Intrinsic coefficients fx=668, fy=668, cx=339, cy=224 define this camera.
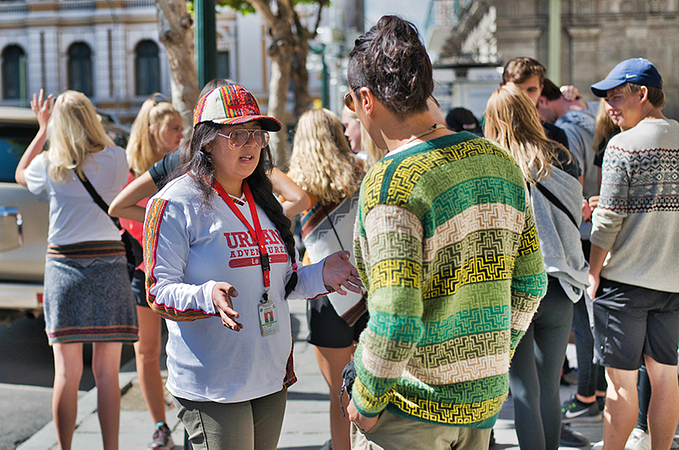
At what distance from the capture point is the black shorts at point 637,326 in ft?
10.7

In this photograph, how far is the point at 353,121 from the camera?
4.09m

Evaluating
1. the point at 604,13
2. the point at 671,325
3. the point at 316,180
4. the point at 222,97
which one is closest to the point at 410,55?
the point at 222,97

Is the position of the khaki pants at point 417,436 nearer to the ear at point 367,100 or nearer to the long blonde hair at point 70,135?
the ear at point 367,100

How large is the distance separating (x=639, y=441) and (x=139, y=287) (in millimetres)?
3058

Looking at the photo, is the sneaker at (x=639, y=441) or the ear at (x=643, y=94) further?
the sneaker at (x=639, y=441)

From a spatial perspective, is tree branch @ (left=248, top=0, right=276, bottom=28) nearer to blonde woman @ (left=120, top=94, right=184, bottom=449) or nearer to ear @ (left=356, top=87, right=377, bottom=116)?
blonde woman @ (left=120, top=94, right=184, bottom=449)

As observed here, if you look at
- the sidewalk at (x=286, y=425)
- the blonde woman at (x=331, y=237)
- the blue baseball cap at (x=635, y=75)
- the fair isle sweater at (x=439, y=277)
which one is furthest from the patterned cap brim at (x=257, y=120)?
the sidewalk at (x=286, y=425)

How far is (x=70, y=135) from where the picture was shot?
3.60 meters

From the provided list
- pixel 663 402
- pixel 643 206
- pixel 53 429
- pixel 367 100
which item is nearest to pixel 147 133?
pixel 53 429

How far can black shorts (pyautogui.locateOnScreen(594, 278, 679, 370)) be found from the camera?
128 inches

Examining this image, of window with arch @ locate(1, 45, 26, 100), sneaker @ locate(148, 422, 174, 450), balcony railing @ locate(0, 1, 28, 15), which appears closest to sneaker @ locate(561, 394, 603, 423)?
sneaker @ locate(148, 422, 174, 450)

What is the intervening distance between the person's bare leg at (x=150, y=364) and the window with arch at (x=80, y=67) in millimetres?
41050

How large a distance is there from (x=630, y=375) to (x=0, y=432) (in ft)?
12.6

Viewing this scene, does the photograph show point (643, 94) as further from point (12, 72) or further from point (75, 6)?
point (12, 72)
